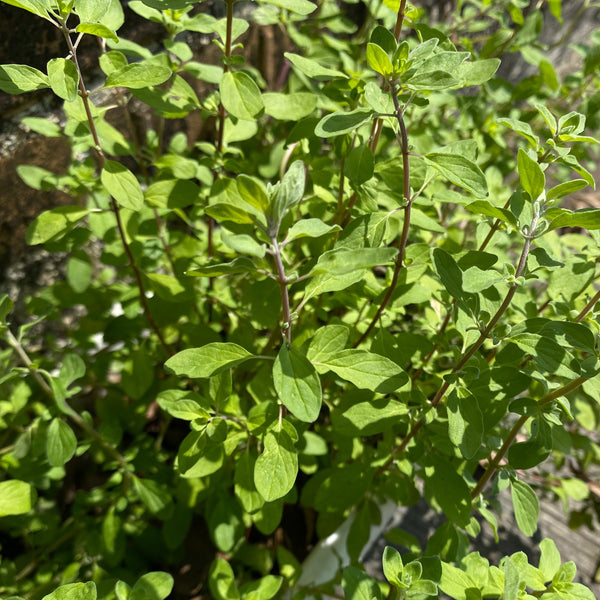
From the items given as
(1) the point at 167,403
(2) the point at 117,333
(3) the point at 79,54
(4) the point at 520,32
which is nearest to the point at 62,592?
(1) the point at 167,403

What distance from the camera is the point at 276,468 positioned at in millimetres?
879

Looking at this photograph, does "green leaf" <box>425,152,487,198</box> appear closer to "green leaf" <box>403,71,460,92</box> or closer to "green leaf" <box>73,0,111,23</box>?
"green leaf" <box>403,71,460,92</box>

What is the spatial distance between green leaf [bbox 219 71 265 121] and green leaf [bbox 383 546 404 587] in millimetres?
822

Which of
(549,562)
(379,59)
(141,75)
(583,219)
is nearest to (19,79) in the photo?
(141,75)

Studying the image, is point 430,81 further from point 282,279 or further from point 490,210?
point 282,279

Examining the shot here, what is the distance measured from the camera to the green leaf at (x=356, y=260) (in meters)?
0.65

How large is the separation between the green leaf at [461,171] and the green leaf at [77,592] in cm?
84

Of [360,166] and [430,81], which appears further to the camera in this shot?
[360,166]

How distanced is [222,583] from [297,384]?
528mm

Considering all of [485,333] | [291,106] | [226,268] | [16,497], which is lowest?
[16,497]

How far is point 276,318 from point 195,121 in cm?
100

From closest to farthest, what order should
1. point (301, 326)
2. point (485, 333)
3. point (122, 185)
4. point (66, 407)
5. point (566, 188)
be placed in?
point (566, 188)
point (485, 333)
point (122, 185)
point (66, 407)
point (301, 326)

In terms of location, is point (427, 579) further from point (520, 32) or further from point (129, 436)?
point (520, 32)

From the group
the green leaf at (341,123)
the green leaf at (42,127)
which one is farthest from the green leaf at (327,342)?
the green leaf at (42,127)
